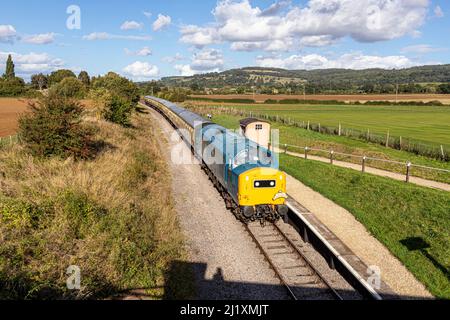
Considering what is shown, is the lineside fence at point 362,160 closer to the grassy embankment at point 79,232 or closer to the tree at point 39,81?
the grassy embankment at point 79,232

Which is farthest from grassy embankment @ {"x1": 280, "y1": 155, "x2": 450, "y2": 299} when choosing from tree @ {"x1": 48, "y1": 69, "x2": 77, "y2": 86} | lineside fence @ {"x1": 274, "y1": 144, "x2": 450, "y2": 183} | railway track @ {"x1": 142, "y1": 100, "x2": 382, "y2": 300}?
tree @ {"x1": 48, "y1": 69, "x2": 77, "y2": 86}

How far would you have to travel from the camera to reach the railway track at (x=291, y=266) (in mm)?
10758

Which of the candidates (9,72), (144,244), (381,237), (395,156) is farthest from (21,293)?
(9,72)

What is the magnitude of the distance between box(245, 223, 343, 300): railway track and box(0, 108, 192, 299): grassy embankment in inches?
128

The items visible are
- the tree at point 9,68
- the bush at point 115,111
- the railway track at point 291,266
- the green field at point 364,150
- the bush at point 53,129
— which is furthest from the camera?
the tree at point 9,68

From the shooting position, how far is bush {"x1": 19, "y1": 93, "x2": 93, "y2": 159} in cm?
1723

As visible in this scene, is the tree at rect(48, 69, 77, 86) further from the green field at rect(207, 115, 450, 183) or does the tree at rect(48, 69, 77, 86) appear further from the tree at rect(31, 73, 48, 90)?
the green field at rect(207, 115, 450, 183)

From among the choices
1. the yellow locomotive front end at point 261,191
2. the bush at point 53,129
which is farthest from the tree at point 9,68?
the yellow locomotive front end at point 261,191

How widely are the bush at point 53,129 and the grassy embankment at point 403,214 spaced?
45.1 ft

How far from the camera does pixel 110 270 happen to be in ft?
32.9

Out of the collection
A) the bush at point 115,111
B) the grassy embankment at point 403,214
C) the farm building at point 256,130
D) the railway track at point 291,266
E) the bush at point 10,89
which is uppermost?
the bush at point 10,89

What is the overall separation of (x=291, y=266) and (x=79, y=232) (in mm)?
7408

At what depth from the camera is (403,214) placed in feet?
51.5
